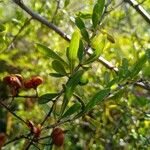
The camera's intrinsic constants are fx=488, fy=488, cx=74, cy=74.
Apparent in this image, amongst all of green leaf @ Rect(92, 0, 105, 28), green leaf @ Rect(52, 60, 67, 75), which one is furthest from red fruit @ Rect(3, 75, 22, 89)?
green leaf @ Rect(92, 0, 105, 28)

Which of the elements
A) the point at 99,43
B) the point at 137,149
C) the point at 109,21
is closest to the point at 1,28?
the point at 99,43

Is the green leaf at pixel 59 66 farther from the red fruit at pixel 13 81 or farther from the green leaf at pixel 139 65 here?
the green leaf at pixel 139 65

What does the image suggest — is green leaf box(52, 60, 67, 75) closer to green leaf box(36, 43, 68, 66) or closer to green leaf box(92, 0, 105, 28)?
green leaf box(36, 43, 68, 66)

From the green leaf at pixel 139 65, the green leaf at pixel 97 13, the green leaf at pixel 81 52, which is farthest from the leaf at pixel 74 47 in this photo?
the green leaf at pixel 139 65

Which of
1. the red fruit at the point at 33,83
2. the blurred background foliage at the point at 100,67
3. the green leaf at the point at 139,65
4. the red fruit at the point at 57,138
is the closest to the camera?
the red fruit at the point at 57,138

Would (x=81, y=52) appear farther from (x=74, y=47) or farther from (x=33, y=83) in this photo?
(x=33, y=83)

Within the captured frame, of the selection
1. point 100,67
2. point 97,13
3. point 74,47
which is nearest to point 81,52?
point 74,47

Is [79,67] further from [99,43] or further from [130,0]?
[130,0]

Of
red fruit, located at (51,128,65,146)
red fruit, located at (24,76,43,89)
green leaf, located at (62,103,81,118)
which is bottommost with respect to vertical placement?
red fruit, located at (51,128,65,146)

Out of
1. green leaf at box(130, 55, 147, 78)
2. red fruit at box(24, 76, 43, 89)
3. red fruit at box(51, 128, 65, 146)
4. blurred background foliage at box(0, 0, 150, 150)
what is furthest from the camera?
blurred background foliage at box(0, 0, 150, 150)

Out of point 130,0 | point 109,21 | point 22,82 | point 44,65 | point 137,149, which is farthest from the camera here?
point 44,65

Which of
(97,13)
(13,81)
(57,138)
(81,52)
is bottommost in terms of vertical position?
(57,138)
